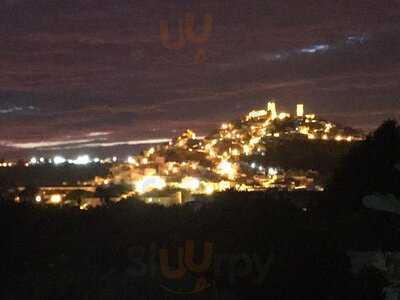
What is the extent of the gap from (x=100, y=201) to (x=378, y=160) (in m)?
9.82

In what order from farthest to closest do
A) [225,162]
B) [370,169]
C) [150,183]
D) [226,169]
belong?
[225,162]
[226,169]
[150,183]
[370,169]

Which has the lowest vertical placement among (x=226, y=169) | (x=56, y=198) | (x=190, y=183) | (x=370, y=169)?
(x=56, y=198)

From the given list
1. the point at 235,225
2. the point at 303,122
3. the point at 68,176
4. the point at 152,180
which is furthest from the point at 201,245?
the point at 303,122

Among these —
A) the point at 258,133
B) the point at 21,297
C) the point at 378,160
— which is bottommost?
the point at 21,297

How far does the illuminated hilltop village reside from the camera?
25859 millimetres

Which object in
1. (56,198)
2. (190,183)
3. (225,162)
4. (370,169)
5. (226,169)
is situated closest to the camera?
(370,169)

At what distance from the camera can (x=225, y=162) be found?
116ft

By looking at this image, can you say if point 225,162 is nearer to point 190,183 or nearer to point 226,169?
point 226,169

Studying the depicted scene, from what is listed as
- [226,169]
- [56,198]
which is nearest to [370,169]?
[56,198]

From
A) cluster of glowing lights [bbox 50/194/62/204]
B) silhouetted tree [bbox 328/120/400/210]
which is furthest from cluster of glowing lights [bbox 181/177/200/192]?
silhouetted tree [bbox 328/120/400/210]

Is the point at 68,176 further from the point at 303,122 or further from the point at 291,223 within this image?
the point at 291,223

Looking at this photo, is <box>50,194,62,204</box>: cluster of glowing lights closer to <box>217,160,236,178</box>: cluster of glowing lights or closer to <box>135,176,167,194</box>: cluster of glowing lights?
<box>135,176,167,194</box>: cluster of glowing lights

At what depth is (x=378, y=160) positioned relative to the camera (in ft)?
50.6

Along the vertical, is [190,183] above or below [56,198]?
above
